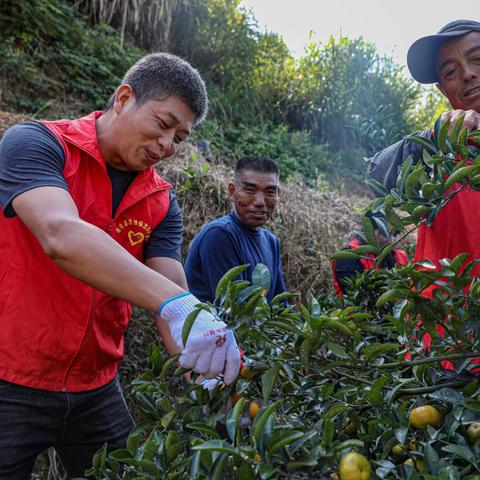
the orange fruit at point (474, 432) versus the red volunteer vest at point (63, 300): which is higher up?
the orange fruit at point (474, 432)

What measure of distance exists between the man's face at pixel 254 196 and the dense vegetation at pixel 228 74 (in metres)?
3.29

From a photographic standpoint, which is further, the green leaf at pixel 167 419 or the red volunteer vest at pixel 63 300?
the red volunteer vest at pixel 63 300

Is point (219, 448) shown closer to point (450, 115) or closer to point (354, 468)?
point (354, 468)

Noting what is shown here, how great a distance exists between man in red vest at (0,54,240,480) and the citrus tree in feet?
1.77

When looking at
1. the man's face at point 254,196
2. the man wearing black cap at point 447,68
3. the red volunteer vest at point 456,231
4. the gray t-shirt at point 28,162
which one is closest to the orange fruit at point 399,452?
the red volunteer vest at point 456,231

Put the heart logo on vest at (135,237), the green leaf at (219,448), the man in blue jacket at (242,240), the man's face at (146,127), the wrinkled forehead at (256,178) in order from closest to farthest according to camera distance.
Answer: the green leaf at (219,448), the man's face at (146,127), the heart logo on vest at (135,237), the man in blue jacket at (242,240), the wrinkled forehead at (256,178)

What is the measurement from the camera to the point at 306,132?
9.50m

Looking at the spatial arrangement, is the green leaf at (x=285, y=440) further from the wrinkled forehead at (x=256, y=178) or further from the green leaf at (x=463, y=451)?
the wrinkled forehead at (x=256, y=178)

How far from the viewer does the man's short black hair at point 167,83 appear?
5.89 feet

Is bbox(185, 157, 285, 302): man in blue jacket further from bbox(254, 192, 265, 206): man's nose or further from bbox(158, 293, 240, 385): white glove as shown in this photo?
bbox(158, 293, 240, 385): white glove

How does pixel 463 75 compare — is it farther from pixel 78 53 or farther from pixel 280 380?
pixel 78 53

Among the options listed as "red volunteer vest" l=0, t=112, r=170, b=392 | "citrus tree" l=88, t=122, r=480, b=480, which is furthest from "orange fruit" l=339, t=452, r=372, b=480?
"red volunteer vest" l=0, t=112, r=170, b=392

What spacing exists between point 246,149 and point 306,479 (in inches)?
291

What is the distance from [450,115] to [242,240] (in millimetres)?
1756
